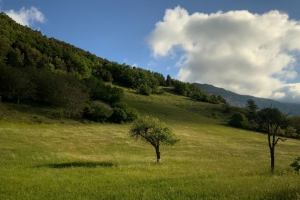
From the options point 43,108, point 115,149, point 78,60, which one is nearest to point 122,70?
point 78,60

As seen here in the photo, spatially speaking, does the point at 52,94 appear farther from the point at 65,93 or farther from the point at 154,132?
the point at 154,132

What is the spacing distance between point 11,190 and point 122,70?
529 feet

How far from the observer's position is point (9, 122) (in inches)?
1946

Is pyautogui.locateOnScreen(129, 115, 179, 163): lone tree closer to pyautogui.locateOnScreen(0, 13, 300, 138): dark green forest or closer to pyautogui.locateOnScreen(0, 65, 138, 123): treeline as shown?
pyautogui.locateOnScreen(0, 13, 300, 138): dark green forest

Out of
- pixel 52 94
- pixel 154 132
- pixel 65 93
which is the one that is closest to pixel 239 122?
pixel 65 93

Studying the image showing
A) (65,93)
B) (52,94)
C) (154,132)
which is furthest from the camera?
(52,94)

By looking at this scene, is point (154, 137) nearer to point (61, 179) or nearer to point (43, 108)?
point (61, 179)

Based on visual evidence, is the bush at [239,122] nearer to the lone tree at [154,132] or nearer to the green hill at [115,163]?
the green hill at [115,163]

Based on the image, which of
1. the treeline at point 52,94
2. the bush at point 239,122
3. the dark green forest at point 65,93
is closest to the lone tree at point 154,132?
the dark green forest at point 65,93

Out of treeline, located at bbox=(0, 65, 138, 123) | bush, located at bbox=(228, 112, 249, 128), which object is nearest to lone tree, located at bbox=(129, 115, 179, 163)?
treeline, located at bbox=(0, 65, 138, 123)

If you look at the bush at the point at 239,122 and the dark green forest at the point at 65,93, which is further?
the bush at the point at 239,122

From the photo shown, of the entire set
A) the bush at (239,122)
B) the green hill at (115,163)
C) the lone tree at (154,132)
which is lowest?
the green hill at (115,163)

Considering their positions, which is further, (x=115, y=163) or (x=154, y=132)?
(x=154, y=132)

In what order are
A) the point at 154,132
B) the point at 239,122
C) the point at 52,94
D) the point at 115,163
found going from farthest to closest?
the point at 239,122, the point at 52,94, the point at 154,132, the point at 115,163
